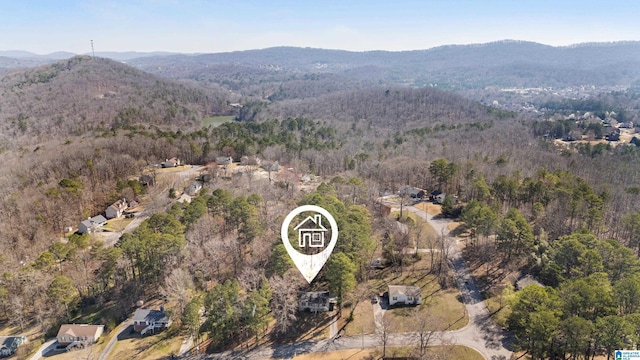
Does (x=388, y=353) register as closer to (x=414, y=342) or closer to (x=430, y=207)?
(x=414, y=342)

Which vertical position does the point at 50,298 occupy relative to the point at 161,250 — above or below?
below

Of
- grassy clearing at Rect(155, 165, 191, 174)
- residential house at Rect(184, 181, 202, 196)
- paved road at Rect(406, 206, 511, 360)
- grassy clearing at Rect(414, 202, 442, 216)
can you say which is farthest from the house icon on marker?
grassy clearing at Rect(155, 165, 191, 174)

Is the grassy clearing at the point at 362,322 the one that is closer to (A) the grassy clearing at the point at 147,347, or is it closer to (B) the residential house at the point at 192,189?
(A) the grassy clearing at the point at 147,347

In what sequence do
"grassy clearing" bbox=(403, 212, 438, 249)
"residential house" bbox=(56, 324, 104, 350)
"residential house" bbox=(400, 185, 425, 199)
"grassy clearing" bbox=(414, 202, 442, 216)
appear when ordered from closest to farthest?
"residential house" bbox=(56, 324, 104, 350) < "grassy clearing" bbox=(403, 212, 438, 249) < "grassy clearing" bbox=(414, 202, 442, 216) < "residential house" bbox=(400, 185, 425, 199)

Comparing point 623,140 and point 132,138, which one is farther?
point 623,140

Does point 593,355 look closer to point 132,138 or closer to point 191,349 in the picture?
point 191,349

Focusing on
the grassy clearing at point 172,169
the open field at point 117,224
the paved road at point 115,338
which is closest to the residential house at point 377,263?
the paved road at point 115,338

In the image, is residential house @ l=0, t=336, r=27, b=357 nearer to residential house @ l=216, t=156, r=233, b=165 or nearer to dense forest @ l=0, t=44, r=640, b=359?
dense forest @ l=0, t=44, r=640, b=359

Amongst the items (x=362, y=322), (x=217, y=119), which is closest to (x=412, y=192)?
(x=362, y=322)

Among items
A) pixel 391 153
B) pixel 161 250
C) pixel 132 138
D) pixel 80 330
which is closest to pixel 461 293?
pixel 161 250
